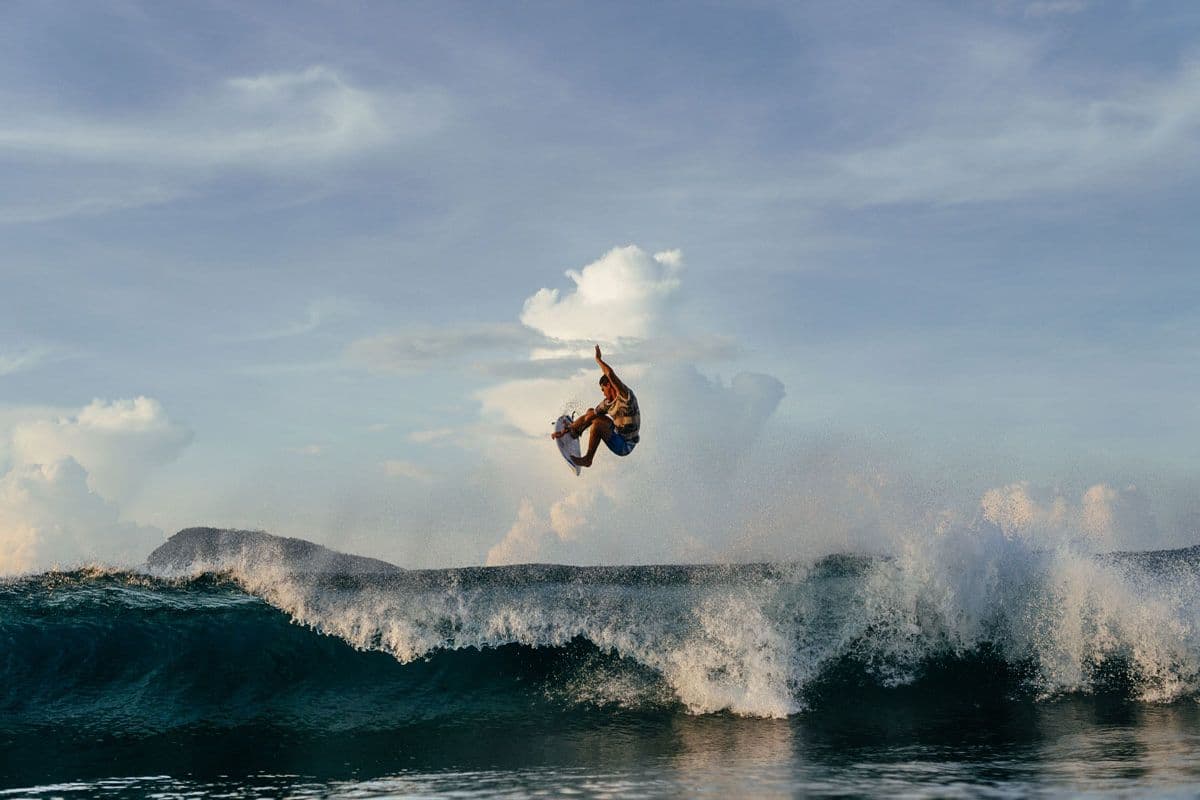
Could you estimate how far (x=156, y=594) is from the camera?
18.5 m

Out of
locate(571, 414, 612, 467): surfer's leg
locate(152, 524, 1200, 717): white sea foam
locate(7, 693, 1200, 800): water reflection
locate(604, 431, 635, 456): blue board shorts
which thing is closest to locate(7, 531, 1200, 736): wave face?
locate(152, 524, 1200, 717): white sea foam

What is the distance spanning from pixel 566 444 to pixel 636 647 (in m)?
3.92

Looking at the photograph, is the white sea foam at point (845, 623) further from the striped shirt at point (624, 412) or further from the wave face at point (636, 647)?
the striped shirt at point (624, 412)

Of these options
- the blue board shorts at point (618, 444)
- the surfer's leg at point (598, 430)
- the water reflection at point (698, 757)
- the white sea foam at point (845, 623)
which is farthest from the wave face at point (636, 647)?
the surfer's leg at point (598, 430)

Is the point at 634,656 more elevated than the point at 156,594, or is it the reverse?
the point at 156,594

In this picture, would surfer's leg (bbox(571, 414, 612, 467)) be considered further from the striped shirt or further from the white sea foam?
the white sea foam

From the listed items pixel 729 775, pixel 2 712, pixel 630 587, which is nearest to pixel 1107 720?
pixel 729 775

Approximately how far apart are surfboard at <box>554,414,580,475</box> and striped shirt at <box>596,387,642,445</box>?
534 millimetres

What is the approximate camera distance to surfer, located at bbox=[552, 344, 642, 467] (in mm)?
11938

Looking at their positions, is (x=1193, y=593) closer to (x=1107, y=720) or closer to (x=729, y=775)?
(x=1107, y=720)

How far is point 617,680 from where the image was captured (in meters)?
13.8

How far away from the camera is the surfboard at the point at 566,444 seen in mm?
12328

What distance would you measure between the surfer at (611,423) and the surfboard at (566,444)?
0.18ft

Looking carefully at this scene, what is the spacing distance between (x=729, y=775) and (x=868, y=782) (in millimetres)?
1281
